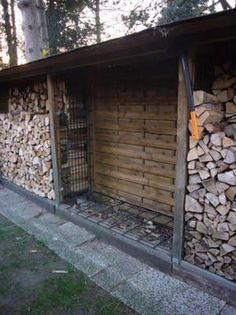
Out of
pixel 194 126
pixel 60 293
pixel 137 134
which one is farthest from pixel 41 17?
pixel 60 293

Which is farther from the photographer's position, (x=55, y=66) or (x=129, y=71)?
(x=129, y=71)

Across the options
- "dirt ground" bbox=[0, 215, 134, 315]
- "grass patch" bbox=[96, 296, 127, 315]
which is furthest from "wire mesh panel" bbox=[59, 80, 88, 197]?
"grass patch" bbox=[96, 296, 127, 315]

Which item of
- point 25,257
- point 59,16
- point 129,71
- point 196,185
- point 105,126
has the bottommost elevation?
point 25,257

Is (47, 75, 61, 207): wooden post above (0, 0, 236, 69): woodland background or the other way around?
the other way around

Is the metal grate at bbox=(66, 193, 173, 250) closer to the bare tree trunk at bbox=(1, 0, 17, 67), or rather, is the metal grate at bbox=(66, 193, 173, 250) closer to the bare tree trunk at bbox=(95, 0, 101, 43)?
Answer: the bare tree trunk at bbox=(95, 0, 101, 43)

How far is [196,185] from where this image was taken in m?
2.18

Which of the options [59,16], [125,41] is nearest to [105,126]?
[125,41]

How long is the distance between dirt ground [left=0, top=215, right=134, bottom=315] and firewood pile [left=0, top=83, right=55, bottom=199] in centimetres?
125

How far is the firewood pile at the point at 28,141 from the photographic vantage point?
3.88 metres

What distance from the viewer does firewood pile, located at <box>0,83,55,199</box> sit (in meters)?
3.88

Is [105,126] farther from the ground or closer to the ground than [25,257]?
farther from the ground

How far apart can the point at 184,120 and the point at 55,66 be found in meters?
1.77

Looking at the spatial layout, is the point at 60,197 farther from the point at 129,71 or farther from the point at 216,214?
the point at 216,214

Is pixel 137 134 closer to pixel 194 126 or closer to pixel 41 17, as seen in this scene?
pixel 194 126
